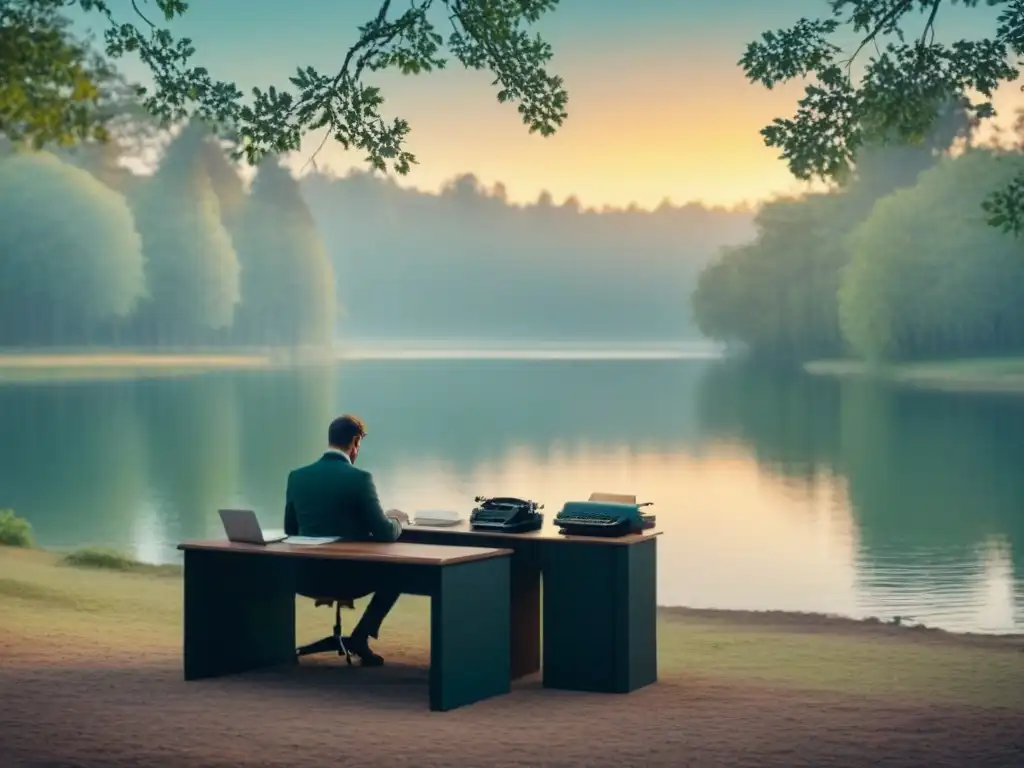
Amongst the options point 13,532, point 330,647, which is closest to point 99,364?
point 13,532

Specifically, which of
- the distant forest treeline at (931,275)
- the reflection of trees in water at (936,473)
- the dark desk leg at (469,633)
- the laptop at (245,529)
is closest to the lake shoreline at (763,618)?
the dark desk leg at (469,633)

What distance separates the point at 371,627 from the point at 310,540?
34.7 inches

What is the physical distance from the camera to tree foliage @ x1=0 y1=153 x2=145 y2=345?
68125 mm

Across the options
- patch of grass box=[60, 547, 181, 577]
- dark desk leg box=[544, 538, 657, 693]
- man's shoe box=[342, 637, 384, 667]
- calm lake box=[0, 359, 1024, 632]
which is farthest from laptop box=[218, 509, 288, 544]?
patch of grass box=[60, 547, 181, 577]

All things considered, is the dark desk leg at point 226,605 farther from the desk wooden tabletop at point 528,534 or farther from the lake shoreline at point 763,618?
the lake shoreline at point 763,618

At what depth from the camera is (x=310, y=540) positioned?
869 centimetres

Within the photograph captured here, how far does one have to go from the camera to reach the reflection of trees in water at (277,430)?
28.7 metres

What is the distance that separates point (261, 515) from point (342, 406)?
3115 cm

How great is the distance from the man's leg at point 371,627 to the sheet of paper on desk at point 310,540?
398 millimetres

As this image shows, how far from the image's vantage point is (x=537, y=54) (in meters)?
11.7

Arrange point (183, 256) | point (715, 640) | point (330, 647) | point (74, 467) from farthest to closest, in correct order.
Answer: point (183, 256) < point (74, 467) < point (715, 640) < point (330, 647)

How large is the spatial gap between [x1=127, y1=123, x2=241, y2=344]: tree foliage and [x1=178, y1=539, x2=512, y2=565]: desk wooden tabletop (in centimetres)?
7020

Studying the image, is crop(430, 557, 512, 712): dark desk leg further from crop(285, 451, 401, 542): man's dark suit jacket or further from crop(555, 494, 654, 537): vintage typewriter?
crop(285, 451, 401, 542): man's dark suit jacket

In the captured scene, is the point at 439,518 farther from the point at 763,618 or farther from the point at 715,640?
the point at 763,618
